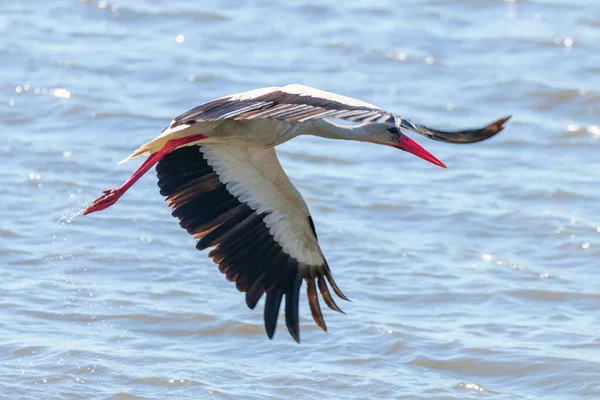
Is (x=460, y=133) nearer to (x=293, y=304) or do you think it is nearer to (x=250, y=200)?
(x=293, y=304)

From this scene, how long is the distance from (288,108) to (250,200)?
60.6 inches

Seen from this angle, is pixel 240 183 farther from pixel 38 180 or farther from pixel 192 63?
pixel 192 63

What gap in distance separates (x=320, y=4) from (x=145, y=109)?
4943mm

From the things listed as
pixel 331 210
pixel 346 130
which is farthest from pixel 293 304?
pixel 331 210

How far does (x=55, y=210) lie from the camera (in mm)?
10023

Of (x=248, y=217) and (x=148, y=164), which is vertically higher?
(x=148, y=164)

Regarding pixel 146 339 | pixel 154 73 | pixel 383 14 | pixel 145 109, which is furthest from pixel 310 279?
pixel 383 14

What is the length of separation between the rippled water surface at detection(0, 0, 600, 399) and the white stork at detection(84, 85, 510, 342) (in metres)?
0.80

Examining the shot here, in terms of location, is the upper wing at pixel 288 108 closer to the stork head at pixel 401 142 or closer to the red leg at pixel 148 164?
the red leg at pixel 148 164

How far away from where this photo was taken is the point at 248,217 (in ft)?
24.6

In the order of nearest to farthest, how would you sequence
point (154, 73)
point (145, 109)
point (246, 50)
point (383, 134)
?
point (383, 134), point (145, 109), point (154, 73), point (246, 50)

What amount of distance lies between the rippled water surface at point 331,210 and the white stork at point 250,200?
2.63 ft

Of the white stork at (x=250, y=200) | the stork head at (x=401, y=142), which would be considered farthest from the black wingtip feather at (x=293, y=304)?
the stork head at (x=401, y=142)

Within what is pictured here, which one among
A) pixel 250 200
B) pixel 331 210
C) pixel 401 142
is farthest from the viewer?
pixel 331 210
